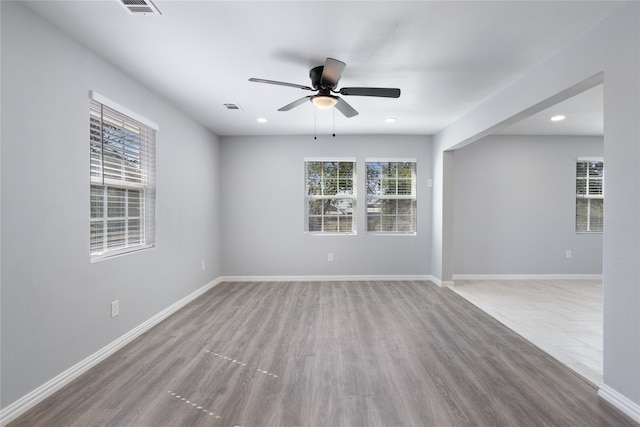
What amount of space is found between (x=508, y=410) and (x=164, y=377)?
2.37 meters

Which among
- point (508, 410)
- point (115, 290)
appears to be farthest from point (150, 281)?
point (508, 410)

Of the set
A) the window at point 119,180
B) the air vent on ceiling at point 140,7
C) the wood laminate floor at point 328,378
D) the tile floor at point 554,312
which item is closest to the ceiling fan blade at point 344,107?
the air vent on ceiling at point 140,7

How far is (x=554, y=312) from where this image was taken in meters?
3.71

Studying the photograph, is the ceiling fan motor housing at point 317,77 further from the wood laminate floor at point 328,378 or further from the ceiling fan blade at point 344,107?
the wood laminate floor at point 328,378

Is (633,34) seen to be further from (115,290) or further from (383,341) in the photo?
(115,290)

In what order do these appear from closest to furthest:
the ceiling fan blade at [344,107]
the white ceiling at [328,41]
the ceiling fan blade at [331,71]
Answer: the white ceiling at [328,41], the ceiling fan blade at [331,71], the ceiling fan blade at [344,107]

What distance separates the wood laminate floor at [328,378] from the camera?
184 cm

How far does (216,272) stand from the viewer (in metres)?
5.14

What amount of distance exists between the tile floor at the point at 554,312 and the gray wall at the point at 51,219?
12.6ft

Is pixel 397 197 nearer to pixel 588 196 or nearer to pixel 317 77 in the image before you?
pixel 317 77

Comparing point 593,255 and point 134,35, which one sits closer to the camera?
point 134,35

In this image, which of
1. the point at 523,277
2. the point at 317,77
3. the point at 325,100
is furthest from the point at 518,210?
the point at 317,77

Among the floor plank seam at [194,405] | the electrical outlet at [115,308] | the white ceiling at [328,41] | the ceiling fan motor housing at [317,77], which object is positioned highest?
the white ceiling at [328,41]

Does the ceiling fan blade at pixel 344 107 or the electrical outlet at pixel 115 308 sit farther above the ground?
the ceiling fan blade at pixel 344 107
